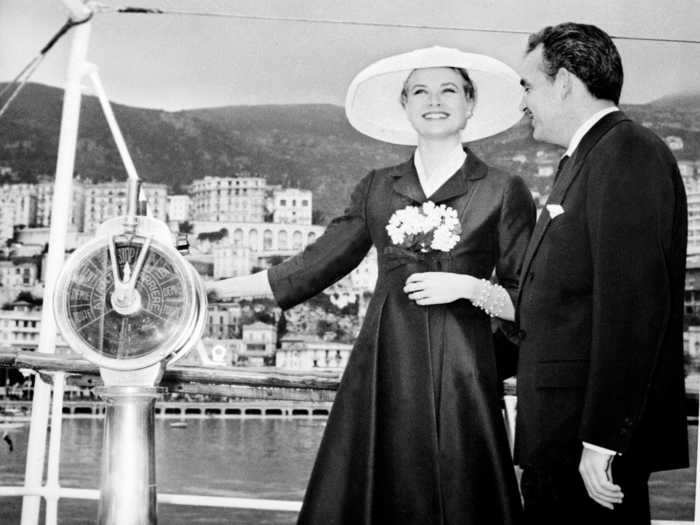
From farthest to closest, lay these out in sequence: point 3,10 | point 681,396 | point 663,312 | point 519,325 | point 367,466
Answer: point 3,10 < point 367,466 < point 519,325 < point 681,396 < point 663,312

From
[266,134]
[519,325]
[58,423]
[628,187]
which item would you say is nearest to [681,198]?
[628,187]

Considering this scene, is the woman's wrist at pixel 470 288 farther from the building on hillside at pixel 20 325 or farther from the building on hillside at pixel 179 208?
the building on hillside at pixel 20 325

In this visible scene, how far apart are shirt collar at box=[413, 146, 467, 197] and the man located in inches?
11.9

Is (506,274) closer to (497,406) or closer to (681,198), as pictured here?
(497,406)

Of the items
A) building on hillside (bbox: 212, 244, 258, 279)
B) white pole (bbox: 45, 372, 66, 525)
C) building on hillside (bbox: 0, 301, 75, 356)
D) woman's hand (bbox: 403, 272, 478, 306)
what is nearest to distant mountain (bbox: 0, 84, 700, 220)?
building on hillside (bbox: 212, 244, 258, 279)

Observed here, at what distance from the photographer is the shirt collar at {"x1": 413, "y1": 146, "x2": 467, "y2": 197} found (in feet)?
6.04

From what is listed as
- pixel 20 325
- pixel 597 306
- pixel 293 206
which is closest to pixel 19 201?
pixel 20 325

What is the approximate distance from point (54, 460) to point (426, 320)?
1.13 m

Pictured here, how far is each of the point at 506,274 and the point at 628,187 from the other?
501 mm

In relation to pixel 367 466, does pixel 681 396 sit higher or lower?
higher

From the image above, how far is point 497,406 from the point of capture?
67.1 inches

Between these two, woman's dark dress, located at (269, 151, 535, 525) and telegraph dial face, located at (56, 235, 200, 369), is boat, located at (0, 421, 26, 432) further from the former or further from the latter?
woman's dark dress, located at (269, 151, 535, 525)

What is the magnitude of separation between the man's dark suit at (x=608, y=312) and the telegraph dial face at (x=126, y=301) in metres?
0.69

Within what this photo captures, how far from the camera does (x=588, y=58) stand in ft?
4.84
